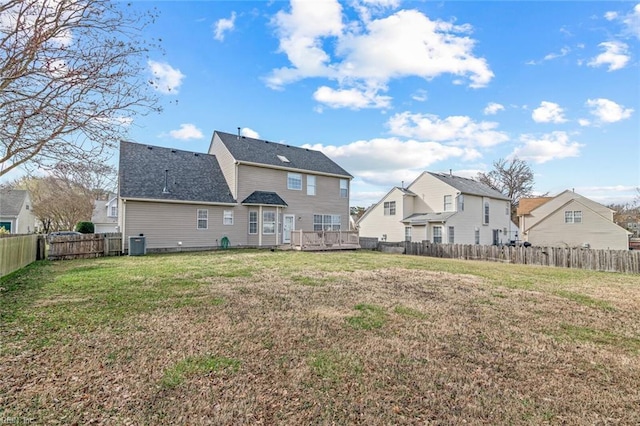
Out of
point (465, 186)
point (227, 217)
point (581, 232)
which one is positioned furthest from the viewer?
point (465, 186)

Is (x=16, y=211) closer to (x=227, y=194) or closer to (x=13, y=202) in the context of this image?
(x=13, y=202)

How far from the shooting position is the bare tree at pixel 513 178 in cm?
4222

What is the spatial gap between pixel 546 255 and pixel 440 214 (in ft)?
36.1

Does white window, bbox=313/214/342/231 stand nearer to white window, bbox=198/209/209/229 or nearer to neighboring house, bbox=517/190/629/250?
white window, bbox=198/209/209/229

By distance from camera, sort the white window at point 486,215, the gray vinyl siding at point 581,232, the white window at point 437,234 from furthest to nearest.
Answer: the white window at point 486,215 < the white window at point 437,234 < the gray vinyl siding at point 581,232

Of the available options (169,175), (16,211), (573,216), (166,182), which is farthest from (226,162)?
(573,216)

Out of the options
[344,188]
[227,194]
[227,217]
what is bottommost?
[227,217]

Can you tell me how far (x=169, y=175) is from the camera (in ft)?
61.1

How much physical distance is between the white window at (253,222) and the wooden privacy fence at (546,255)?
10047 mm

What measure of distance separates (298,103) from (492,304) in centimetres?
1642

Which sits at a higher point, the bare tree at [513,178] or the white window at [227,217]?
the bare tree at [513,178]

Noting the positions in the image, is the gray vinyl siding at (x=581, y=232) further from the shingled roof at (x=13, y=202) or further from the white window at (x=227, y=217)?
the shingled roof at (x=13, y=202)

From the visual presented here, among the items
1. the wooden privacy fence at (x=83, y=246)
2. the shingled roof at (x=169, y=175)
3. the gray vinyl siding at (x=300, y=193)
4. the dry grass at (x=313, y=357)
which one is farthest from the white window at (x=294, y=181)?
the dry grass at (x=313, y=357)

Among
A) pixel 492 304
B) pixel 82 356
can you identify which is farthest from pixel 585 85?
pixel 82 356
